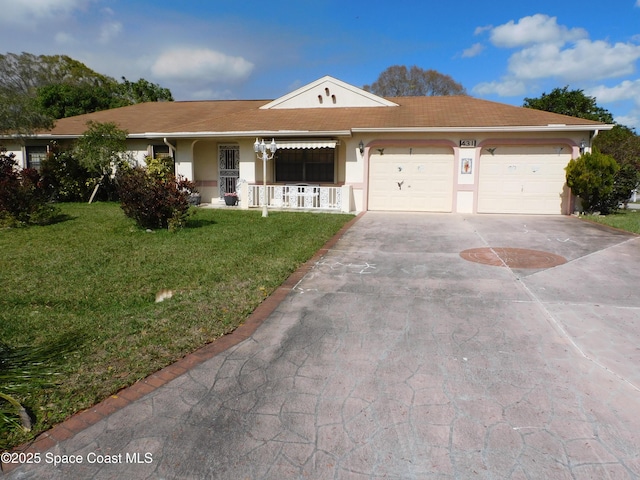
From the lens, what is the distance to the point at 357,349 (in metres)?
3.97

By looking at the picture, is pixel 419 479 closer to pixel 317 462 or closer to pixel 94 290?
pixel 317 462

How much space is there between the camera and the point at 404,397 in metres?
3.16

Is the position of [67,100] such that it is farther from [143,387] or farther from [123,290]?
[143,387]

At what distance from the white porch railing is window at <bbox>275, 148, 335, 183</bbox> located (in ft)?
2.71

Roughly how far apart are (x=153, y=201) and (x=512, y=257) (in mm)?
7551

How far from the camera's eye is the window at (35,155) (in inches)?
706

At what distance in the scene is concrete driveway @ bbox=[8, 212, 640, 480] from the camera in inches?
98.8

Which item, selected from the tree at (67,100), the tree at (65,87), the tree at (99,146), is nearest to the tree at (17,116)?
the tree at (99,146)

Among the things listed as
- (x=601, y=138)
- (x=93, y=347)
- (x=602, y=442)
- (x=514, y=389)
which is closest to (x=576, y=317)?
(x=514, y=389)

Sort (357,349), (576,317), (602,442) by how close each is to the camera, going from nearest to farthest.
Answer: (602,442)
(357,349)
(576,317)

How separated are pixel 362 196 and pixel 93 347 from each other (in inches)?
479

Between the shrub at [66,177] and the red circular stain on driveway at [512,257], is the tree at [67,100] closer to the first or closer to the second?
the shrub at [66,177]

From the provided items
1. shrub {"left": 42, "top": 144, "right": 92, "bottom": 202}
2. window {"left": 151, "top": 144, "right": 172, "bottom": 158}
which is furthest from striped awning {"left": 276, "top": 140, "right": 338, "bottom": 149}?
shrub {"left": 42, "top": 144, "right": 92, "bottom": 202}

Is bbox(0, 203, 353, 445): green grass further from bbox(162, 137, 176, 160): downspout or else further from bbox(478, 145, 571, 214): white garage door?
bbox(478, 145, 571, 214): white garage door
